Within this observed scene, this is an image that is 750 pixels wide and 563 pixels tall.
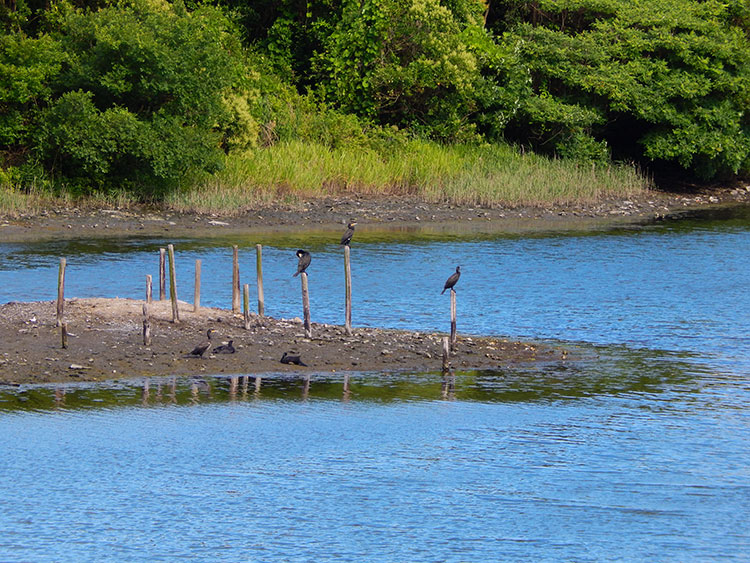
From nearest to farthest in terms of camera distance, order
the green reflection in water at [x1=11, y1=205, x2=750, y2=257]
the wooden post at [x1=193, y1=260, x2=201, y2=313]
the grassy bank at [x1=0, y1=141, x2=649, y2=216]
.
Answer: the wooden post at [x1=193, y1=260, x2=201, y2=313] → the green reflection in water at [x1=11, y1=205, x2=750, y2=257] → the grassy bank at [x1=0, y1=141, x2=649, y2=216]

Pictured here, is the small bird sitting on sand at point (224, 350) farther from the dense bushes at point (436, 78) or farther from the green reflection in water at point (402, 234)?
the dense bushes at point (436, 78)

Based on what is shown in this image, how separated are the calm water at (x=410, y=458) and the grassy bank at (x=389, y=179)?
1316cm

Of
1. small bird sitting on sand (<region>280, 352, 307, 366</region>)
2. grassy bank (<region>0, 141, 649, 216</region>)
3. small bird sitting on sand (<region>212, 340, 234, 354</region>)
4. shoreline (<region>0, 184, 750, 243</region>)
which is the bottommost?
small bird sitting on sand (<region>280, 352, 307, 366</region>)

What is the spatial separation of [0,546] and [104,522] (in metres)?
1.16

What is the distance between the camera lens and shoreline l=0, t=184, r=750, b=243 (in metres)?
34.8

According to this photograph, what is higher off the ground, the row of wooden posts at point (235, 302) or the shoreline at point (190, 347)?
the row of wooden posts at point (235, 302)

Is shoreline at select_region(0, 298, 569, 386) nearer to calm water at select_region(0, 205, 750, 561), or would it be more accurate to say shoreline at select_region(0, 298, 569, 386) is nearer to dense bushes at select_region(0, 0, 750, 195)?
calm water at select_region(0, 205, 750, 561)

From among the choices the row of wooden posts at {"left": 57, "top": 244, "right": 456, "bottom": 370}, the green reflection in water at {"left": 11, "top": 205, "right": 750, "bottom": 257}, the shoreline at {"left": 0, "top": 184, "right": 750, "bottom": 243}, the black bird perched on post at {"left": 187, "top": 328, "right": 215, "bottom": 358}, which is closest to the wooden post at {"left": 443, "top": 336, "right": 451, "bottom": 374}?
the row of wooden posts at {"left": 57, "top": 244, "right": 456, "bottom": 370}

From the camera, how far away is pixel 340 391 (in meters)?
17.8

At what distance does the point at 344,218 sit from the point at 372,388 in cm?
2126

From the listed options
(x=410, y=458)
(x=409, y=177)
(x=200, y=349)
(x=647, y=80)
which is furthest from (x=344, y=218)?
(x=410, y=458)

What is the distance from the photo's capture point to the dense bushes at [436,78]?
3672cm

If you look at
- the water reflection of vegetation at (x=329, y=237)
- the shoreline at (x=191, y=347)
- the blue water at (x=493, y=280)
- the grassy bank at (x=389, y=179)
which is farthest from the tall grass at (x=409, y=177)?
the shoreline at (x=191, y=347)

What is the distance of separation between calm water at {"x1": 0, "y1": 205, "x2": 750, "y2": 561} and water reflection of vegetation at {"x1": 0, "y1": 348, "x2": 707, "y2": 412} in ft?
0.16
